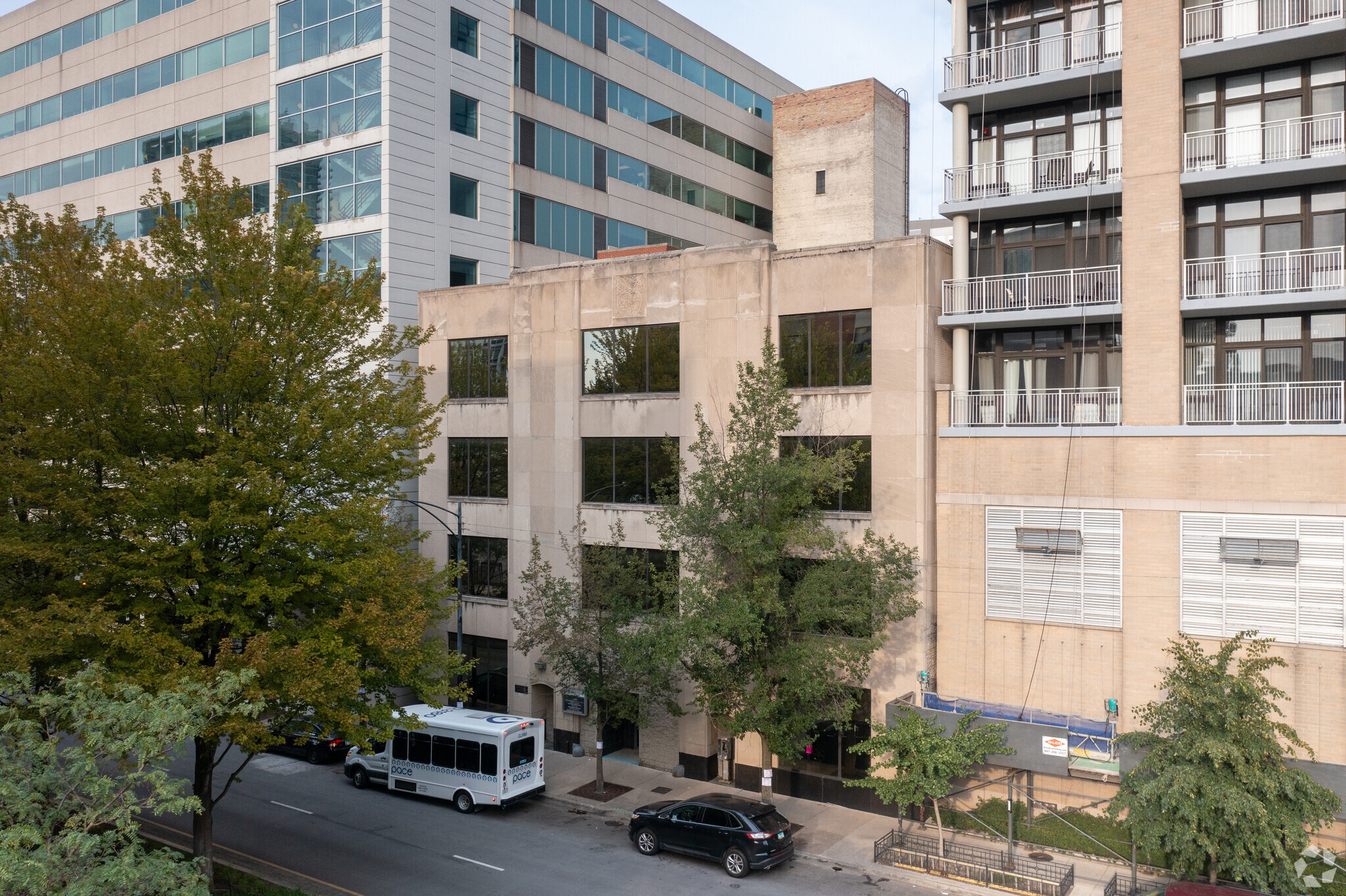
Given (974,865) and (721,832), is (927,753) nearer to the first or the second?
(974,865)

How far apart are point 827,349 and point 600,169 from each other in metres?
22.1

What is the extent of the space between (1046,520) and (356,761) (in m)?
20.6

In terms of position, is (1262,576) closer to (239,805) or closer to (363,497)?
(363,497)

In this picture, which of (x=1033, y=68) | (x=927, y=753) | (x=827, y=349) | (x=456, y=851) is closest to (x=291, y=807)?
(x=456, y=851)

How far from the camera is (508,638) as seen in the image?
33.1 metres

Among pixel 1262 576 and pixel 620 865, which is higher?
pixel 1262 576

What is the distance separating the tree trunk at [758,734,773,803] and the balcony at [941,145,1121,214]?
49.3ft

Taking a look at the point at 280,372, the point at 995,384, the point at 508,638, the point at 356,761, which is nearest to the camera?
the point at 280,372

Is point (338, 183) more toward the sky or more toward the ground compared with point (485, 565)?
more toward the sky

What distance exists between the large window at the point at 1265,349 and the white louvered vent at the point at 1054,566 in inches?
172

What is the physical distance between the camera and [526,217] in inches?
1639

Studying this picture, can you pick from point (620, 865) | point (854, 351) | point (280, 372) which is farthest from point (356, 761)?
point (854, 351)

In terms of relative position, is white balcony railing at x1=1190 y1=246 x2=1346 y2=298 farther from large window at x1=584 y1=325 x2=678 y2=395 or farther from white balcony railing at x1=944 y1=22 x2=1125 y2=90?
large window at x1=584 y1=325 x2=678 y2=395

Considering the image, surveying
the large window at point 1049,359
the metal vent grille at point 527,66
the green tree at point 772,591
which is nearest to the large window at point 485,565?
the green tree at point 772,591
